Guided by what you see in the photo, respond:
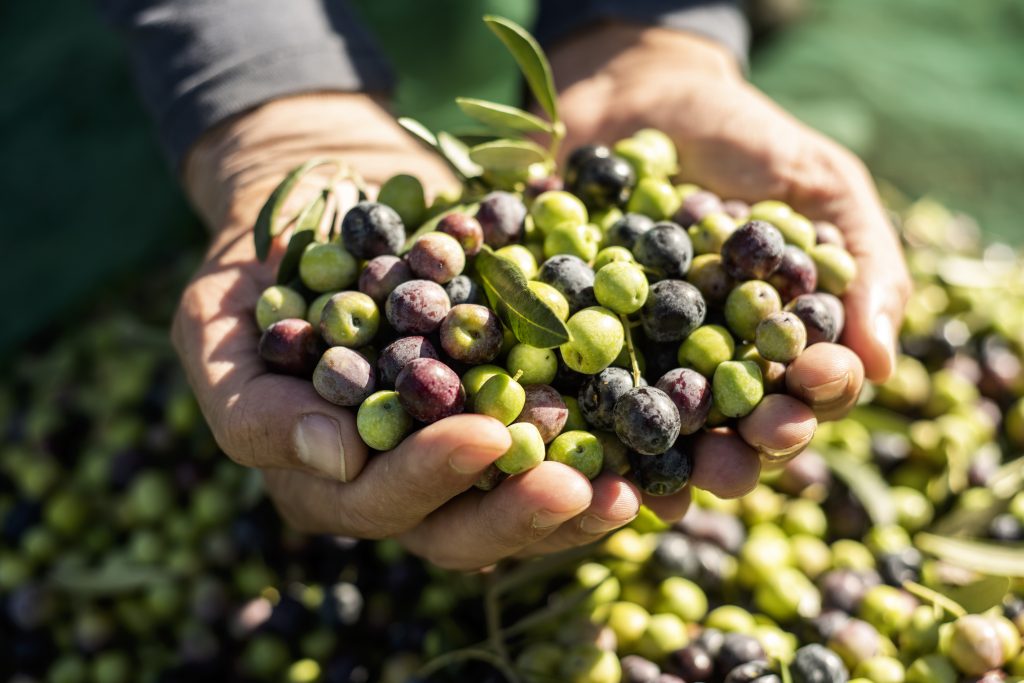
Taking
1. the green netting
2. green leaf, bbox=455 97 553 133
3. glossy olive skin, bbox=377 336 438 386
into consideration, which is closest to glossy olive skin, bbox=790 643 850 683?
glossy olive skin, bbox=377 336 438 386

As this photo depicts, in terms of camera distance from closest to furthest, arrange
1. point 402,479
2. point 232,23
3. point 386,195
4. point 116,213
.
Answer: point 402,479, point 386,195, point 232,23, point 116,213

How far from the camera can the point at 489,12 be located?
156 inches

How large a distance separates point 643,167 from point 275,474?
4.18 ft

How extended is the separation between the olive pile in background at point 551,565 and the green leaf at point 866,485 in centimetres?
2

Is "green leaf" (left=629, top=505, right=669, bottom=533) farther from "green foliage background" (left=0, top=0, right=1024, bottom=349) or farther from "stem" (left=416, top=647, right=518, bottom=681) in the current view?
"green foliage background" (left=0, top=0, right=1024, bottom=349)

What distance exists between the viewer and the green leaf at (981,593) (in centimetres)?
203

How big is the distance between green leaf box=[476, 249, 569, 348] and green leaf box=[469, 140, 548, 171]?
1.24ft

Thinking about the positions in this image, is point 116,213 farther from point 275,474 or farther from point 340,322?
point 340,322

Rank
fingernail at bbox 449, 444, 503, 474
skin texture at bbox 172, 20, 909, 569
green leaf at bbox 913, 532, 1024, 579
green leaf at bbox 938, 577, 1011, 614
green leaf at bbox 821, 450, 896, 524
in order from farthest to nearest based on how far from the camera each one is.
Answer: green leaf at bbox 821, 450, 896, 524, green leaf at bbox 913, 532, 1024, 579, green leaf at bbox 938, 577, 1011, 614, skin texture at bbox 172, 20, 909, 569, fingernail at bbox 449, 444, 503, 474

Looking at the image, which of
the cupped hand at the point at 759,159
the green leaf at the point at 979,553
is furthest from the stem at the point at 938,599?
the cupped hand at the point at 759,159

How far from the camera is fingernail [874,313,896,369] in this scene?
2.04 m

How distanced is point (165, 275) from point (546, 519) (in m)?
2.72

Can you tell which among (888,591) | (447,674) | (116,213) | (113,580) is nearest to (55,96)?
(116,213)

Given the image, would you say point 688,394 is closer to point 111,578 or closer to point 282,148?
point 282,148
